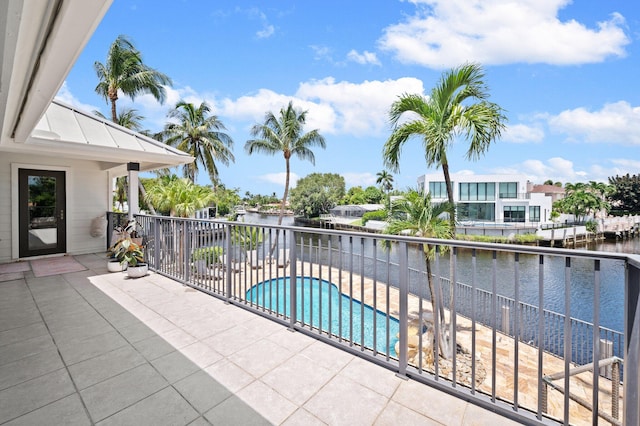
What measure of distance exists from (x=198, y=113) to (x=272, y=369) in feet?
63.6

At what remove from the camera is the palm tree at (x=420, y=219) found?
269 inches

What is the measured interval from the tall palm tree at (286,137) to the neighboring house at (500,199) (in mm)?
16674

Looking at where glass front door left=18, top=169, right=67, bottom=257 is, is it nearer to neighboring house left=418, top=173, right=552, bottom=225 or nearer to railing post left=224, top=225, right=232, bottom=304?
railing post left=224, top=225, right=232, bottom=304

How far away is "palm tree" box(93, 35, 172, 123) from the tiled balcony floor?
1364cm

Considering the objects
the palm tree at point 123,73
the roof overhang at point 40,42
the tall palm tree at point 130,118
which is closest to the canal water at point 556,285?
the palm tree at point 123,73

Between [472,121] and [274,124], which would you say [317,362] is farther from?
[274,124]

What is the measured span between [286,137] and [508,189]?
80.1 feet

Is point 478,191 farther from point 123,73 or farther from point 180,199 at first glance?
point 123,73

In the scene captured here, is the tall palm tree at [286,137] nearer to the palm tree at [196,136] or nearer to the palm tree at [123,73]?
the palm tree at [196,136]

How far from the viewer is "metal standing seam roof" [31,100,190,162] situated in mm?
4914

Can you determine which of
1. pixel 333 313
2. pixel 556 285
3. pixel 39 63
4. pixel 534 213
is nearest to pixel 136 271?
pixel 39 63

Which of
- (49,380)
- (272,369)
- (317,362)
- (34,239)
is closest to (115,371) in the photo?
(49,380)

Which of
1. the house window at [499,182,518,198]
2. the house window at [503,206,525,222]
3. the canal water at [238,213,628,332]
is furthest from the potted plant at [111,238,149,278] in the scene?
the house window at [503,206,525,222]

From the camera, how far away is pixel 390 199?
7730 mm
